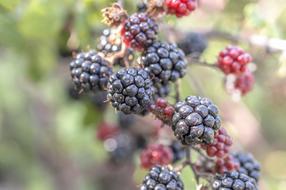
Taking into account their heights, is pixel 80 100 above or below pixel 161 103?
above

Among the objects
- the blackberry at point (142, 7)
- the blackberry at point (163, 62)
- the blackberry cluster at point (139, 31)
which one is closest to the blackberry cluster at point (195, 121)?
the blackberry at point (163, 62)

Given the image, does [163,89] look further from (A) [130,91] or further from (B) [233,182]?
(B) [233,182]

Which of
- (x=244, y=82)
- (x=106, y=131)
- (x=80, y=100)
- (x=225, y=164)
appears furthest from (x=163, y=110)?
(x=80, y=100)

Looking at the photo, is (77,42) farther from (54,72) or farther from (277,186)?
(277,186)

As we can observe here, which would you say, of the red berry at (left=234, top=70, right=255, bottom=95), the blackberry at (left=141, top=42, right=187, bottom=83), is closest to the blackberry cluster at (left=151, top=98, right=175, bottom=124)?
the blackberry at (left=141, top=42, right=187, bottom=83)

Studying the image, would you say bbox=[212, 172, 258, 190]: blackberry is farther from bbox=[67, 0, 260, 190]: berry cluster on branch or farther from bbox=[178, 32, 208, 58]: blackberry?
bbox=[178, 32, 208, 58]: blackberry

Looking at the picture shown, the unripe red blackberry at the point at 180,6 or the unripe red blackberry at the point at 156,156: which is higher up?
the unripe red blackberry at the point at 180,6

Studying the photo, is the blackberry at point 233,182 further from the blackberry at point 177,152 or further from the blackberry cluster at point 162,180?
the blackberry at point 177,152

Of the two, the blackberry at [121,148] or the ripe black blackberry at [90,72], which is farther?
the blackberry at [121,148]
